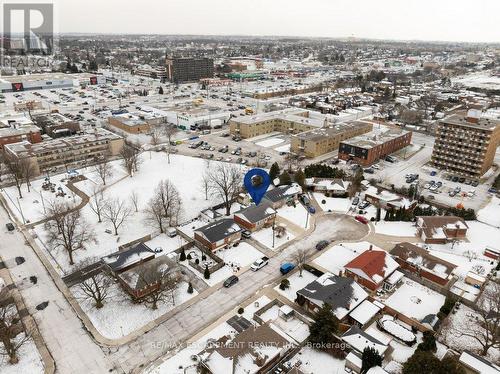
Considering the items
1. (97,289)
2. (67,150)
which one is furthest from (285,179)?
(67,150)

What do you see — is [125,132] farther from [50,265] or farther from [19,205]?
[50,265]

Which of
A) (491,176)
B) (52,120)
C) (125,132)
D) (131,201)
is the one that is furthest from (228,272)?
(52,120)

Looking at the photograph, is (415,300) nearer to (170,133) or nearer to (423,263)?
(423,263)

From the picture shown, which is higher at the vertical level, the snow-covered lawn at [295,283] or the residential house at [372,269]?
the residential house at [372,269]

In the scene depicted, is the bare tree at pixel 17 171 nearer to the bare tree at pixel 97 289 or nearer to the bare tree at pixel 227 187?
the bare tree at pixel 97 289

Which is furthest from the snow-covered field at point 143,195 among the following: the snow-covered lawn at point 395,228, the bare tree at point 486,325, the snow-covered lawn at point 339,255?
the bare tree at point 486,325

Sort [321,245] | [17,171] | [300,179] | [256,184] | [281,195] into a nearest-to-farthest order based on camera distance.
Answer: [321,245] < [256,184] < [281,195] < [17,171] < [300,179]
